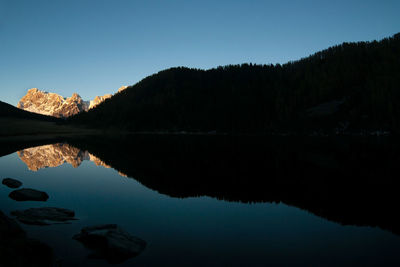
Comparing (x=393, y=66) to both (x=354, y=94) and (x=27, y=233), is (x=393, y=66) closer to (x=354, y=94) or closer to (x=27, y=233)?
(x=354, y=94)

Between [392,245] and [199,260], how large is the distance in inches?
439

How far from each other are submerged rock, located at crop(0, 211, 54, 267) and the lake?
69 cm

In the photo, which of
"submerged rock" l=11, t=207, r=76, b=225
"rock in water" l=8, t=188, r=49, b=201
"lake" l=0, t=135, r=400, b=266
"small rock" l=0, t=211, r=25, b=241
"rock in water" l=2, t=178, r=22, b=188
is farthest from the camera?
"rock in water" l=2, t=178, r=22, b=188

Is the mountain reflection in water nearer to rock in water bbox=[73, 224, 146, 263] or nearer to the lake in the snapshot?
the lake

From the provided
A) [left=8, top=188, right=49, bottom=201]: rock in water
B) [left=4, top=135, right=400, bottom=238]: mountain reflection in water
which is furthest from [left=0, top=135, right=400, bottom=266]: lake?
[left=8, top=188, right=49, bottom=201]: rock in water

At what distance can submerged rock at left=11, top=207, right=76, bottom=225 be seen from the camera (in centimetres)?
1762

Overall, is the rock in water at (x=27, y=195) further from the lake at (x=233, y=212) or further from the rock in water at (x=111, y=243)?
the rock in water at (x=111, y=243)

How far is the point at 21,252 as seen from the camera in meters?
12.0

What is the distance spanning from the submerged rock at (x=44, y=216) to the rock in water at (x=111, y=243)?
158 inches

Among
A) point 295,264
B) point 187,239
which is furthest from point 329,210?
point 187,239

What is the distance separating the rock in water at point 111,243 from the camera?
1293 cm

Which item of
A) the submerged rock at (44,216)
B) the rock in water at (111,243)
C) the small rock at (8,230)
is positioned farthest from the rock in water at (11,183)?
the rock in water at (111,243)

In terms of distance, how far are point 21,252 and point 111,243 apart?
12.9ft

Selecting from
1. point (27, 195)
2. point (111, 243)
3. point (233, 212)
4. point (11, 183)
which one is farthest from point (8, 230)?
point (11, 183)
